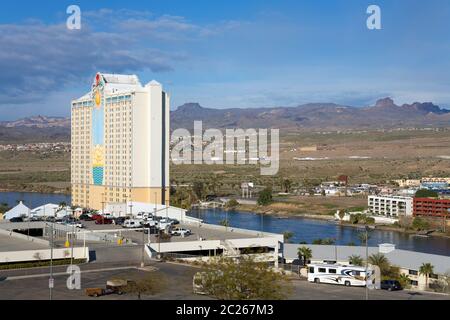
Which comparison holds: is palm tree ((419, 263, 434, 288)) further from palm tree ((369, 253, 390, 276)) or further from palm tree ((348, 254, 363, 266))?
palm tree ((348, 254, 363, 266))

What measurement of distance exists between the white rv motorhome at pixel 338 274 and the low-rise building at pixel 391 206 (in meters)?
36.0

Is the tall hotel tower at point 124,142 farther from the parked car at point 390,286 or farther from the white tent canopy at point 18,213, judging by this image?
the parked car at point 390,286

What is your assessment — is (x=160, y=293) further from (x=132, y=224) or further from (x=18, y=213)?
(x=18, y=213)

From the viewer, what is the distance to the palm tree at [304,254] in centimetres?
2683

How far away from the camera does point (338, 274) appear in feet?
62.8

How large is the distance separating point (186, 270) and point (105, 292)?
4.02 meters

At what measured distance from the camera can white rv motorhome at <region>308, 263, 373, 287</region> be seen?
62.1 feet

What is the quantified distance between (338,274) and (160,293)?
5264 mm

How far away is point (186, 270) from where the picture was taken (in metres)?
19.9

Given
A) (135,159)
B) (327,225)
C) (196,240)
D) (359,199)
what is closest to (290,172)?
(359,199)

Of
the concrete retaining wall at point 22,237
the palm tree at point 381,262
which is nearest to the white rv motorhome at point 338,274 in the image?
the palm tree at point 381,262

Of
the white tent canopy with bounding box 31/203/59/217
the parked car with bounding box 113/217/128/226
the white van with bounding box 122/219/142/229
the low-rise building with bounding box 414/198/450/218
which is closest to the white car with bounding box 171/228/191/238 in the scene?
the white van with bounding box 122/219/142/229

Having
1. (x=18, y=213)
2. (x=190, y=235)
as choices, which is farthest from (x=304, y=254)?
(x=18, y=213)
